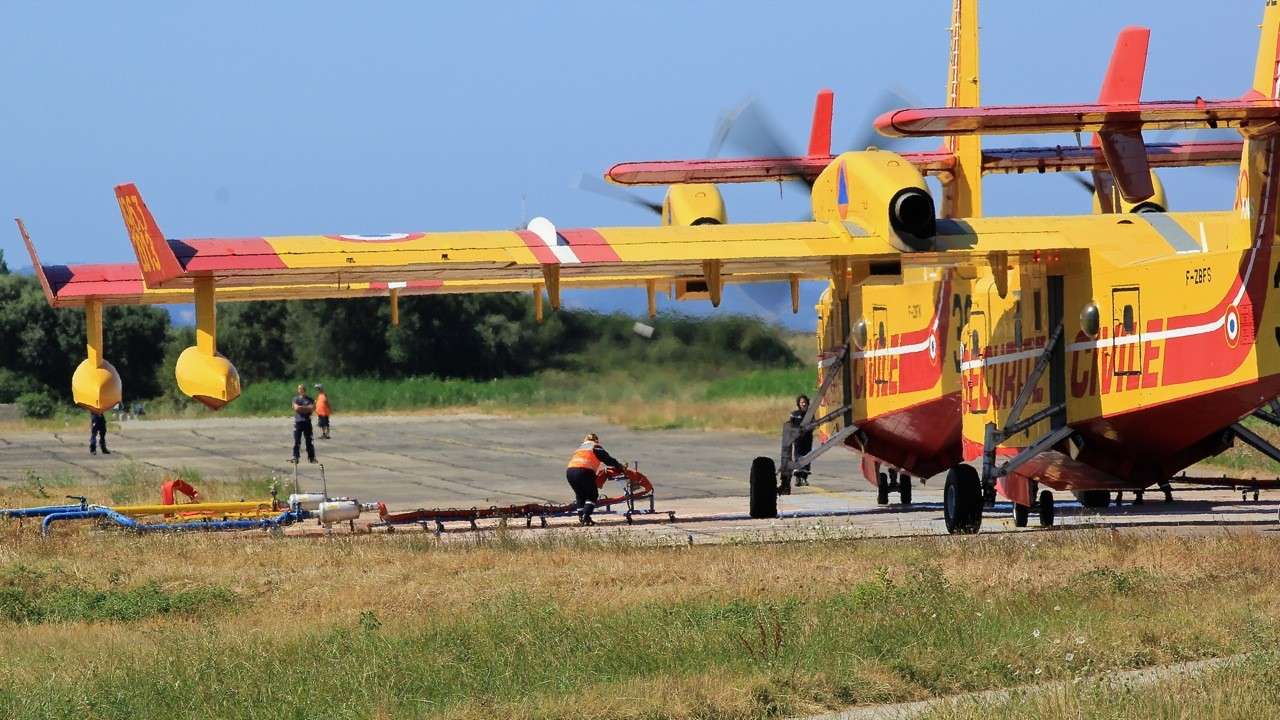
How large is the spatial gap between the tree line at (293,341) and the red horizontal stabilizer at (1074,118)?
46765mm

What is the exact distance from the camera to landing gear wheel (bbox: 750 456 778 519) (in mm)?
23688

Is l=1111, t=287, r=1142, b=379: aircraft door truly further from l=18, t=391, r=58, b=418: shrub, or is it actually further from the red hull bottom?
l=18, t=391, r=58, b=418: shrub

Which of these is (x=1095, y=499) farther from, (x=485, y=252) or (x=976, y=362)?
(x=485, y=252)

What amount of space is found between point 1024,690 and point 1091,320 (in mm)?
10269

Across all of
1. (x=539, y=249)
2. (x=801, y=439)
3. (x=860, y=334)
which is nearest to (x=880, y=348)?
(x=860, y=334)

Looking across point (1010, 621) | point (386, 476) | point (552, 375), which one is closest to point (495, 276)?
point (1010, 621)

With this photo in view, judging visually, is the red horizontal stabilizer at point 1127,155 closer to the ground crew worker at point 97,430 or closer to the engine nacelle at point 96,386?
the engine nacelle at point 96,386

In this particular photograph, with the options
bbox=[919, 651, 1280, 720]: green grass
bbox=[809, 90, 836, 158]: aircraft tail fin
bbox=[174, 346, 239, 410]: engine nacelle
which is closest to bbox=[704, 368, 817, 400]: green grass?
bbox=[809, 90, 836, 158]: aircraft tail fin

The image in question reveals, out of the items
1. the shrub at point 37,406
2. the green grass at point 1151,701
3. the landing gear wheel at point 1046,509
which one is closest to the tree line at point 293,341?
the shrub at point 37,406

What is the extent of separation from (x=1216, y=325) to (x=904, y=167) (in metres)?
4.32

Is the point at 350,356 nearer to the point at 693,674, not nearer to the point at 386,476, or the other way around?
the point at 386,476

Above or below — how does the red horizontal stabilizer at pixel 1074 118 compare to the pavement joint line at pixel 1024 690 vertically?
above

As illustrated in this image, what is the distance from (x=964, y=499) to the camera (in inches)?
799

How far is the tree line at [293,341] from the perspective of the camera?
6631 centimetres
